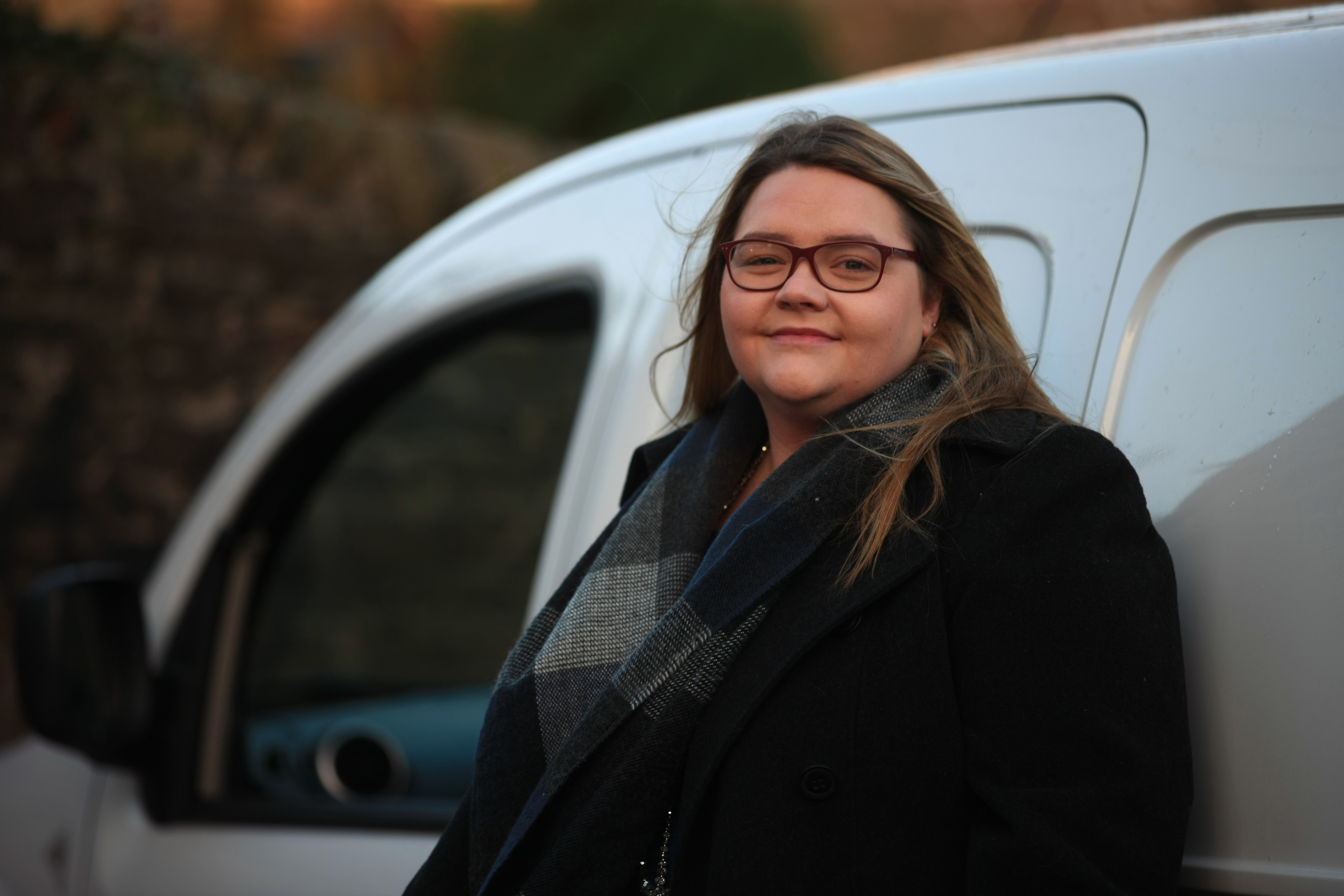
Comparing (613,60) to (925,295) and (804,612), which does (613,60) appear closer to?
(925,295)

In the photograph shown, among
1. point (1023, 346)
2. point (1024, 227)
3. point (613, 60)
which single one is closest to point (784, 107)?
point (1024, 227)

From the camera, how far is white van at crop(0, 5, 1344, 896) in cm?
120

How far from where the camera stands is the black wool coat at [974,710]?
3.53 feet

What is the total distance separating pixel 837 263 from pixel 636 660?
493mm

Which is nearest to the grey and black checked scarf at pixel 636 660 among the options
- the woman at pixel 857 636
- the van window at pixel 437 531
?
the woman at pixel 857 636

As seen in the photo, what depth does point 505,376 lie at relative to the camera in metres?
6.66

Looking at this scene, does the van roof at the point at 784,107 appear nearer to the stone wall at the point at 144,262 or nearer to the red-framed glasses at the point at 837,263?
the red-framed glasses at the point at 837,263

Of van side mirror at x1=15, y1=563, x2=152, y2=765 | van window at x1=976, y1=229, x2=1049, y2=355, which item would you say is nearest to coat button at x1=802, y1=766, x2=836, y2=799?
van window at x1=976, y1=229, x2=1049, y2=355

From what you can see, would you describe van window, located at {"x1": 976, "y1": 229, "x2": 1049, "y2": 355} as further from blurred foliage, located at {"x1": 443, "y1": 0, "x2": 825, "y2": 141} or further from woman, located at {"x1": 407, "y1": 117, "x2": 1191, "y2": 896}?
blurred foliage, located at {"x1": 443, "y1": 0, "x2": 825, "y2": 141}

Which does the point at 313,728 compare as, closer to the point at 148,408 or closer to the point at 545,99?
the point at 148,408

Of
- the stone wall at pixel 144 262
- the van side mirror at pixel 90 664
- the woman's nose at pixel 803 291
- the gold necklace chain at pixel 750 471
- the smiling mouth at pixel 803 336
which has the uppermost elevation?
the stone wall at pixel 144 262

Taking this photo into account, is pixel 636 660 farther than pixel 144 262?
No

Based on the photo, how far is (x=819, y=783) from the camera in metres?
1.16

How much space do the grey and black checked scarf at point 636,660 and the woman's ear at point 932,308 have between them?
8 centimetres
